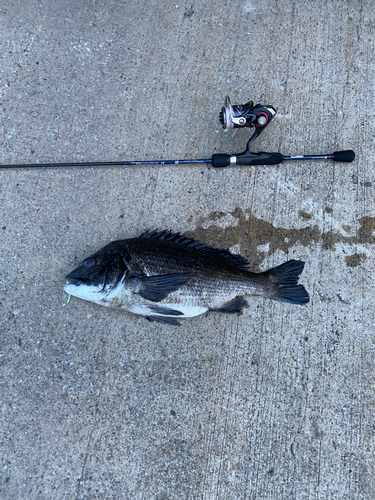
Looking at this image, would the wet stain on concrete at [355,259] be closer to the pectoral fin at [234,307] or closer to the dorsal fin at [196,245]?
the dorsal fin at [196,245]

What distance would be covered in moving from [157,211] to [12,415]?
6.83 ft

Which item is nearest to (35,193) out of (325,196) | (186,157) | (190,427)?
(186,157)

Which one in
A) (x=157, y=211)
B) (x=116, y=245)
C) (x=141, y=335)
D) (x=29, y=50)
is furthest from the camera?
(x=29, y=50)

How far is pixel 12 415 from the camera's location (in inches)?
98.9

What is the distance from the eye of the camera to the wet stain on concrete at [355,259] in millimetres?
2717

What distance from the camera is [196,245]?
2600mm

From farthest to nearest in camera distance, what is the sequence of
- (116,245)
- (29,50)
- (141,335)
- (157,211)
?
(29,50) < (157,211) < (141,335) < (116,245)

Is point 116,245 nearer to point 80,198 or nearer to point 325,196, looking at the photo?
point 80,198

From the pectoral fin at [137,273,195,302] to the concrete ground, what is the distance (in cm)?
46

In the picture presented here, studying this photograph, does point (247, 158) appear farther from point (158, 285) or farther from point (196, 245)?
point (158, 285)

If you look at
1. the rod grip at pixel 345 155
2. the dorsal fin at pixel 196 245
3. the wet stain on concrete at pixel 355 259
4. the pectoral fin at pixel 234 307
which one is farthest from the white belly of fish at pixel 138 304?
the rod grip at pixel 345 155

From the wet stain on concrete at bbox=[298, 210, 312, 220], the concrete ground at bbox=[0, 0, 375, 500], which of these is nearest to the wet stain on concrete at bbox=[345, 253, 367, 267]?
the concrete ground at bbox=[0, 0, 375, 500]

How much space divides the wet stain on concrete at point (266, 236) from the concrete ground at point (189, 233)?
2 centimetres

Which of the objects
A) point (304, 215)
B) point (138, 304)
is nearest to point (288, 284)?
point (304, 215)
